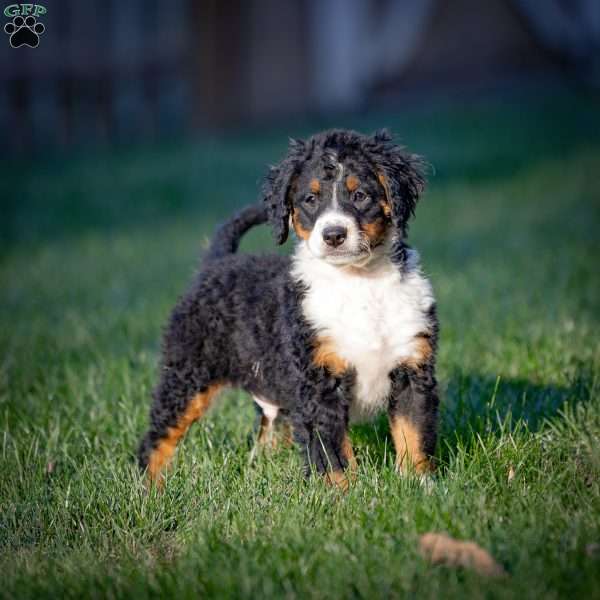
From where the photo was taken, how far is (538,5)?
21438mm

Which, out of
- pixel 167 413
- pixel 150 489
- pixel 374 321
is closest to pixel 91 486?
pixel 150 489

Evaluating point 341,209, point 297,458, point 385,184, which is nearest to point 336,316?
point 341,209

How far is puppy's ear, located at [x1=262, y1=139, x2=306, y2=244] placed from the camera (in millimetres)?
4488

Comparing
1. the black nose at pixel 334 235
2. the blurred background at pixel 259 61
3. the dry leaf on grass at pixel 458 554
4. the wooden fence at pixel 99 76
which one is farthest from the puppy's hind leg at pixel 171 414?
the wooden fence at pixel 99 76

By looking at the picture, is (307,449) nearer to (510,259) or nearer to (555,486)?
(555,486)

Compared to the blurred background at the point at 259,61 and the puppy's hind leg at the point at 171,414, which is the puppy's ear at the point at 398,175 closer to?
the puppy's hind leg at the point at 171,414

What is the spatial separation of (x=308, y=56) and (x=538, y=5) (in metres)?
5.06

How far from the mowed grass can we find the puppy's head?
0.92 meters

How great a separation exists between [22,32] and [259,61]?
1384 centimetres

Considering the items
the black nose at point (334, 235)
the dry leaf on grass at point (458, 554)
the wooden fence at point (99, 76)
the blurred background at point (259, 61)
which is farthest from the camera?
the blurred background at point (259, 61)

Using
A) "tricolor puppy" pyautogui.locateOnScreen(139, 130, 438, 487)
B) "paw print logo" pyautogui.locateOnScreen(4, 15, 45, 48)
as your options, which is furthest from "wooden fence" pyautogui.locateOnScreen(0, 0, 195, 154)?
"tricolor puppy" pyautogui.locateOnScreen(139, 130, 438, 487)

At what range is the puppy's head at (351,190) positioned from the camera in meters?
4.18

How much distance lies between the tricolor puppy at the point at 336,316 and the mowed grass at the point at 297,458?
0.17m

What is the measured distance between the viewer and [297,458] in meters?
4.52
